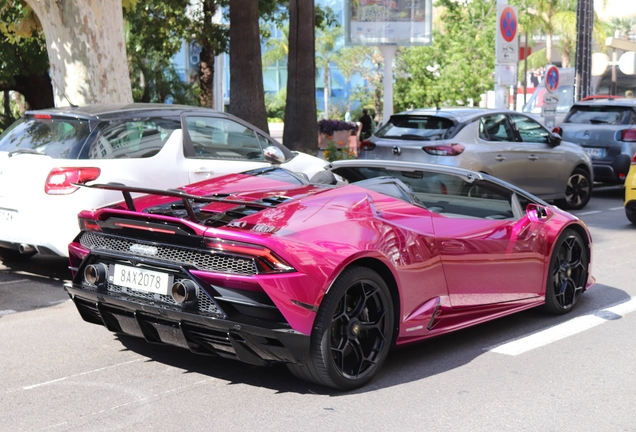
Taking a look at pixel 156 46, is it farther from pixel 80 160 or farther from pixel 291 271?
pixel 291 271

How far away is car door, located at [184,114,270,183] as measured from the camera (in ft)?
29.6

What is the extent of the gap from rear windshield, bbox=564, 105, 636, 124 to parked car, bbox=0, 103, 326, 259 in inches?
391

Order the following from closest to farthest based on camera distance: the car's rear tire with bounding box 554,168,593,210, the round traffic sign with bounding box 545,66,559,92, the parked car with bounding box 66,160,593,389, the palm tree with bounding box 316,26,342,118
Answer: the parked car with bounding box 66,160,593,389
the car's rear tire with bounding box 554,168,593,210
the round traffic sign with bounding box 545,66,559,92
the palm tree with bounding box 316,26,342,118

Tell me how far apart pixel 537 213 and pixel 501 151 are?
6.60 meters

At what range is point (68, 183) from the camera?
7.84 metres

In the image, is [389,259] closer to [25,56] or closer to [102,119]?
[102,119]

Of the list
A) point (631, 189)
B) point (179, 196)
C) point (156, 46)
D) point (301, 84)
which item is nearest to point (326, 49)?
point (156, 46)

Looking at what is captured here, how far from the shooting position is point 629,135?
16.2 metres

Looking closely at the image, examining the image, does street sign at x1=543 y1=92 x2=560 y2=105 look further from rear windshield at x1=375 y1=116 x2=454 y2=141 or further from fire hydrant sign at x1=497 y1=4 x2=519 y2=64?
rear windshield at x1=375 y1=116 x2=454 y2=141

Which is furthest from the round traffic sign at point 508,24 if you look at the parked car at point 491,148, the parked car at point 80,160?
the parked car at point 80,160

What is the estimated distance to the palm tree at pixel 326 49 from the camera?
225 feet

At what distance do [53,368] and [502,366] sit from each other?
2.79 m

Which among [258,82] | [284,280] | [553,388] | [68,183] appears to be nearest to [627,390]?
[553,388]

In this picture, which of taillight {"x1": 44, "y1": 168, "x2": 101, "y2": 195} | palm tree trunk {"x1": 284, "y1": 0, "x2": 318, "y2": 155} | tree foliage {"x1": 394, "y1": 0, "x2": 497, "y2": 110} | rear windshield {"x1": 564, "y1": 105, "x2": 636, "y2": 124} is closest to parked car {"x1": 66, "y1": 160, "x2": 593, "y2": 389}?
taillight {"x1": 44, "y1": 168, "x2": 101, "y2": 195}
